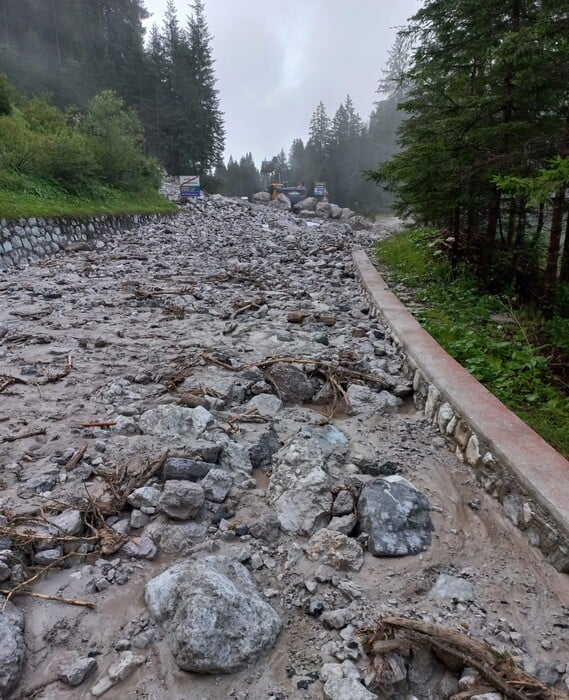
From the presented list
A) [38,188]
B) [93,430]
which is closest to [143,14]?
[38,188]

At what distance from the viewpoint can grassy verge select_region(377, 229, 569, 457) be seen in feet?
11.4

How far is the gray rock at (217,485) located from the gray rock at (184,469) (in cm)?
5

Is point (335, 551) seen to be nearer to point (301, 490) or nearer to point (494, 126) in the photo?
point (301, 490)

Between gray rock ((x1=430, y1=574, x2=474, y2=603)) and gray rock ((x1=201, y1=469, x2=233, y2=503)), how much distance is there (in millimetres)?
1182

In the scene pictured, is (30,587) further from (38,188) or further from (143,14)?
(143,14)

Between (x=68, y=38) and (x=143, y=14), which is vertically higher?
(x=143, y=14)

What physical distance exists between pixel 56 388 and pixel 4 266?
7233 millimetres

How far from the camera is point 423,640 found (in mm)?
1633

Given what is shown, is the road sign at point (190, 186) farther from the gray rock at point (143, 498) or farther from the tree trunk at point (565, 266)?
the gray rock at point (143, 498)

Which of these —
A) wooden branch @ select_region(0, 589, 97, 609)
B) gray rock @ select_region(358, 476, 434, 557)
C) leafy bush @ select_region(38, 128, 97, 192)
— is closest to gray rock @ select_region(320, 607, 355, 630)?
gray rock @ select_region(358, 476, 434, 557)

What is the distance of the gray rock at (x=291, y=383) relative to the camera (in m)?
3.83

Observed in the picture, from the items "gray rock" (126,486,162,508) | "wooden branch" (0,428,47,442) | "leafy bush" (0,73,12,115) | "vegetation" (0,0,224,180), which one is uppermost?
"vegetation" (0,0,224,180)

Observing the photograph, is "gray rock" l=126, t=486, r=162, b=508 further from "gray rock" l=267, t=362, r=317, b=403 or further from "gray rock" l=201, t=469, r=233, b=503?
"gray rock" l=267, t=362, r=317, b=403

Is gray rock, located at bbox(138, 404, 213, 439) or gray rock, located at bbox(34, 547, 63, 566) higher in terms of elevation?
gray rock, located at bbox(138, 404, 213, 439)
